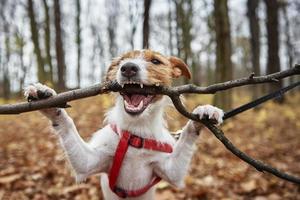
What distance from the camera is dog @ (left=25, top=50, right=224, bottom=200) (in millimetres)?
2951

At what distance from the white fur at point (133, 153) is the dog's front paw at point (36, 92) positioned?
47 cm

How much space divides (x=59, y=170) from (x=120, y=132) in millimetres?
Answer: 2983

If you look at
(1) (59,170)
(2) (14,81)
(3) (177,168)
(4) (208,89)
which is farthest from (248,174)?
(2) (14,81)

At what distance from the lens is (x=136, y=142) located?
3174 mm

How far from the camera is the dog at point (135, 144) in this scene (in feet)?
9.68

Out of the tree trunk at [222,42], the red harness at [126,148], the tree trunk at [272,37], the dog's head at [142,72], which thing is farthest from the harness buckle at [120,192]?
the tree trunk at [272,37]

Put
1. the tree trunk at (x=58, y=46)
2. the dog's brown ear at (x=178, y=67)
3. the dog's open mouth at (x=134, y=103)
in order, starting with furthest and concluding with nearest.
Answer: the tree trunk at (x=58, y=46)
the dog's brown ear at (x=178, y=67)
the dog's open mouth at (x=134, y=103)

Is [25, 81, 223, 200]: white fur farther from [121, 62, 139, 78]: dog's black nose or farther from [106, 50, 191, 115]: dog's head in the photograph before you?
[121, 62, 139, 78]: dog's black nose

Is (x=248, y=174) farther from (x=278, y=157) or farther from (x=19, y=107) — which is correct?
(x=19, y=107)

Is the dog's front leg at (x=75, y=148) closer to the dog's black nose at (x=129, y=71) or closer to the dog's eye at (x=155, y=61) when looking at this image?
the dog's black nose at (x=129, y=71)

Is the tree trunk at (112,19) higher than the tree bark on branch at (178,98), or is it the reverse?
the tree trunk at (112,19)

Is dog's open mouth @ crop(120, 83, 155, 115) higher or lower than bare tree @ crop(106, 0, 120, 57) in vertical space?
lower

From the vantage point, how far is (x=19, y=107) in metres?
2.32

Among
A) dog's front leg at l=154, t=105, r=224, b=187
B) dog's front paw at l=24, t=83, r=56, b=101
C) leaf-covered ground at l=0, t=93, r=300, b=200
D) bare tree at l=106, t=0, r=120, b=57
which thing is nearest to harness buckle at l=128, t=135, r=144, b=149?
dog's front leg at l=154, t=105, r=224, b=187
